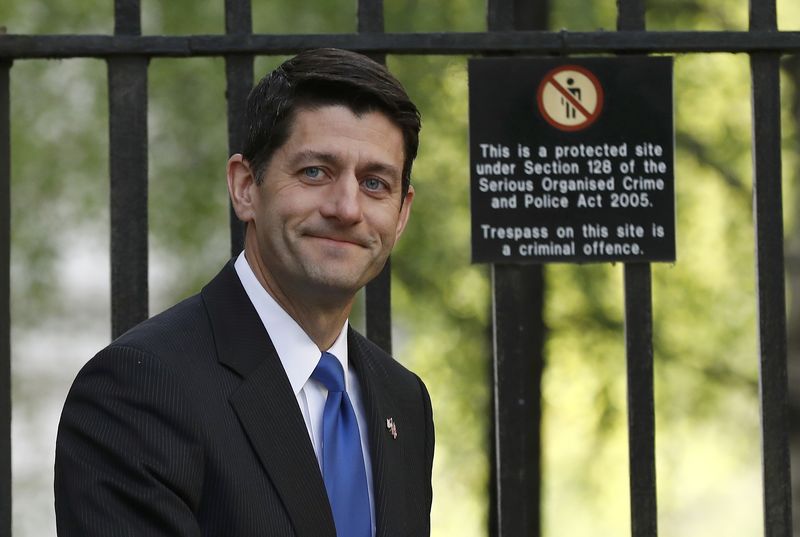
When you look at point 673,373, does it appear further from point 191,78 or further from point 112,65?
point 112,65

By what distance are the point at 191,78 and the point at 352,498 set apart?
240 inches

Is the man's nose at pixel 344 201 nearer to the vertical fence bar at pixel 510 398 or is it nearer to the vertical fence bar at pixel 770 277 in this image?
the vertical fence bar at pixel 510 398

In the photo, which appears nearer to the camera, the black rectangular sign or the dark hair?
the dark hair

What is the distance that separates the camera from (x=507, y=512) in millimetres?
3203

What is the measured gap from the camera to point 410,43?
318 centimetres

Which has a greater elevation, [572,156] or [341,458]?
[572,156]

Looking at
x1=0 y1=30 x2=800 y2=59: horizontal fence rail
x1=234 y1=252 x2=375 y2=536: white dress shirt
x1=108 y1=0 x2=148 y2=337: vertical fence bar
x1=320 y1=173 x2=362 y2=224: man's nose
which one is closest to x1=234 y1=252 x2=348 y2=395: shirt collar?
x1=234 y1=252 x2=375 y2=536: white dress shirt

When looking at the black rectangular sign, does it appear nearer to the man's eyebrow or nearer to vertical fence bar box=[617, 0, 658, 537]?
vertical fence bar box=[617, 0, 658, 537]

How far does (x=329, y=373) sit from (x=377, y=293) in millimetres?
729

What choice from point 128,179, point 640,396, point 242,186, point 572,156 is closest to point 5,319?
point 128,179

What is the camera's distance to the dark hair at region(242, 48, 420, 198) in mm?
2389

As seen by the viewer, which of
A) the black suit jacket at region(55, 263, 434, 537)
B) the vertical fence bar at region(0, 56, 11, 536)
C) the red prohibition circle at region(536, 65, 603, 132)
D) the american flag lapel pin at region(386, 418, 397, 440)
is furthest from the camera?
the red prohibition circle at region(536, 65, 603, 132)

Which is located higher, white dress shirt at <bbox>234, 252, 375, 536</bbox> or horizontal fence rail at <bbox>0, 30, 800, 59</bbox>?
horizontal fence rail at <bbox>0, 30, 800, 59</bbox>

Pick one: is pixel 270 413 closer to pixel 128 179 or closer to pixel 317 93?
pixel 317 93
